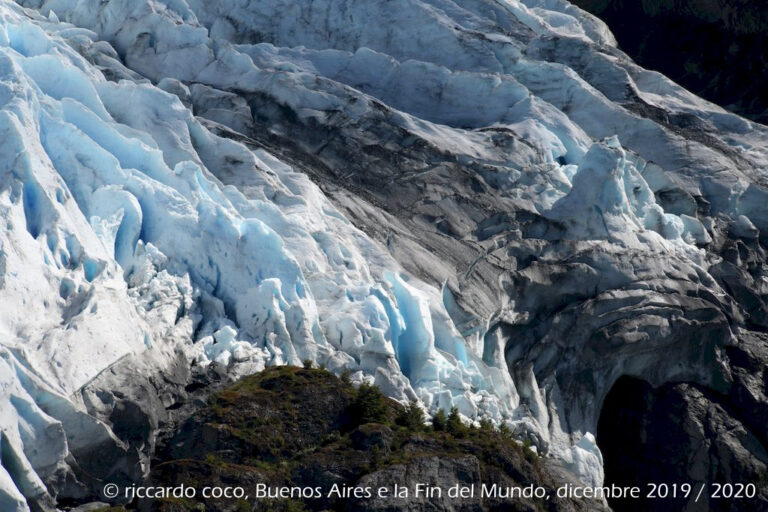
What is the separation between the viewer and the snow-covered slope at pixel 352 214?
29.2 meters

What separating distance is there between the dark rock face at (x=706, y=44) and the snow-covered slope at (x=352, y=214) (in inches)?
542

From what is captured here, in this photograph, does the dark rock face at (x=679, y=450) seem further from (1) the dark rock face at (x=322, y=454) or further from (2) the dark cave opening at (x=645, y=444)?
(1) the dark rock face at (x=322, y=454)

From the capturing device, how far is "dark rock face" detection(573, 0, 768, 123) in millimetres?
70750

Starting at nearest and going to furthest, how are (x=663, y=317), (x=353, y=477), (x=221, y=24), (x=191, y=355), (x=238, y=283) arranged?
(x=353, y=477)
(x=191, y=355)
(x=238, y=283)
(x=663, y=317)
(x=221, y=24)

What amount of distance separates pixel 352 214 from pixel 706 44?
3902 centimetres

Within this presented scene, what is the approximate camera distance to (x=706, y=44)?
73625mm

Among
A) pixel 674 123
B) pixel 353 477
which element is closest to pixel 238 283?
pixel 353 477

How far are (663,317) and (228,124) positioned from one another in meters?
15.7

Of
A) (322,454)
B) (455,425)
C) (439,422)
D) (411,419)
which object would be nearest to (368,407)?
(411,419)

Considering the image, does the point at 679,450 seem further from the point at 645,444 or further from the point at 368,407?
the point at 368,407

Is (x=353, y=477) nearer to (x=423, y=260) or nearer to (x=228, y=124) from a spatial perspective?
(x=423, y=260)

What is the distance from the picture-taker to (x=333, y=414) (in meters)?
29.0

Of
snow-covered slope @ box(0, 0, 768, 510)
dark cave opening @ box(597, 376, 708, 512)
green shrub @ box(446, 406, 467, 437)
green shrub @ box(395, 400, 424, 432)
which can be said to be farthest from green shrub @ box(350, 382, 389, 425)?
dark cave opening @ box(597, 376, 708, 512)

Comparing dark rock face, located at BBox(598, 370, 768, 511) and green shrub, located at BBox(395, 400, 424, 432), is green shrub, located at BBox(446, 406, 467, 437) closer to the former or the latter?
green shrub, located at BBox(395, 400, 424, 432)
